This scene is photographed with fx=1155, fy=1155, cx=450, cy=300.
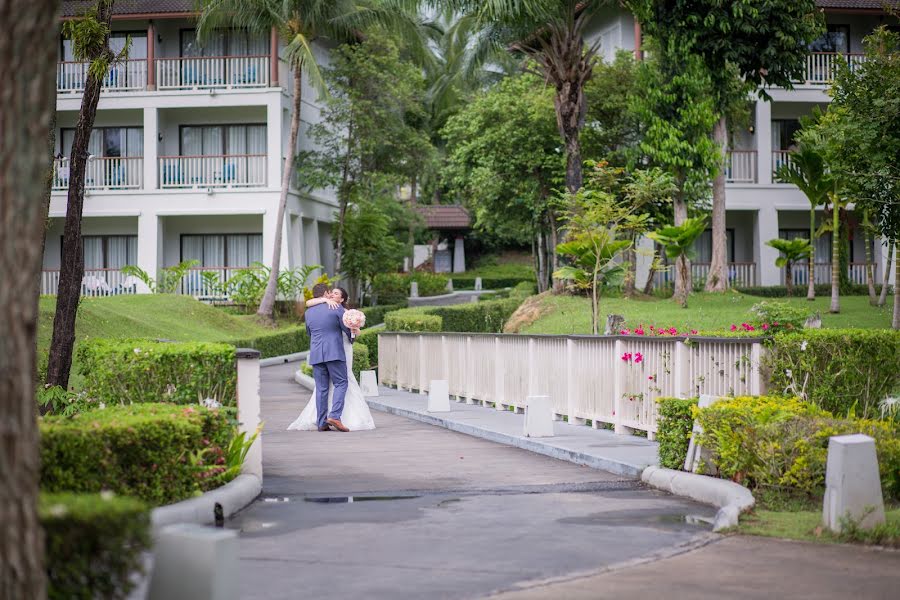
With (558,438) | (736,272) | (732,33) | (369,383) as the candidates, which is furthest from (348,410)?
(736,272)

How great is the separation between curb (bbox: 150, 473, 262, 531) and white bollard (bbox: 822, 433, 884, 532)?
15.1 ft

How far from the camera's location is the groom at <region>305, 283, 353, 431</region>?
1623 centimetres

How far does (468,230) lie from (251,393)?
207ft

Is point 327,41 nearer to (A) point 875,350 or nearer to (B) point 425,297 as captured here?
(B) point 425,297

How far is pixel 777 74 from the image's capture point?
108 feet

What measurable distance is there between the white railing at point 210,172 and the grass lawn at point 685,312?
12.3 m

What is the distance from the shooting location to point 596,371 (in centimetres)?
1605

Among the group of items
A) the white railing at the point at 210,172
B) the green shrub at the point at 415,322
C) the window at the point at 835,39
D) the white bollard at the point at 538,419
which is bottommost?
the white bollard at the point at 538,419

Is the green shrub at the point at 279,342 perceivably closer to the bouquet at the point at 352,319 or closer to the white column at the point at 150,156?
the white column at the point at 150,156

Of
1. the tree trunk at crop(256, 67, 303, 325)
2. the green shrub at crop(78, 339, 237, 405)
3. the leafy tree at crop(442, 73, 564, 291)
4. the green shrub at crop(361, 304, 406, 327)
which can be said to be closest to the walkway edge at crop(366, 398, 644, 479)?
the green shrub at crop(78, 339, 237, 405)

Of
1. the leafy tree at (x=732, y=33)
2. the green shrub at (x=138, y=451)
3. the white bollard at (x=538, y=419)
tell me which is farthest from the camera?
the leafy tree at (x=732, y=33)

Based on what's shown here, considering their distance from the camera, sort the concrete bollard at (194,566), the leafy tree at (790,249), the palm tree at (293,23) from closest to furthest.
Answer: the concrete bollard at (194,566)
the leafy tree at (790,249)
the palm tree at (293,23)

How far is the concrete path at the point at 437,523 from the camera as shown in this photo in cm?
696

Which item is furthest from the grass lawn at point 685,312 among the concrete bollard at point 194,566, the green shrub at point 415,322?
the concrete bollard at point 194,566
